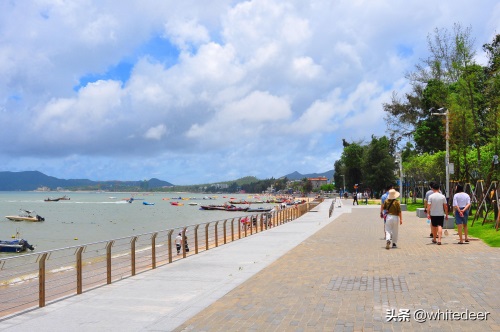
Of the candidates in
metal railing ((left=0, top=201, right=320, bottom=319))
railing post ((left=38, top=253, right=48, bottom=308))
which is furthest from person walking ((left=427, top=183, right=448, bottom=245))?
railing post ((left=38, top=253, right=48, bottom=308))

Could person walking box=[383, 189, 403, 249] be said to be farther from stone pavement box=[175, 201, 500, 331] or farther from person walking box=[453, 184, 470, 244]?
person walking box=[453, 184, 470, 244]

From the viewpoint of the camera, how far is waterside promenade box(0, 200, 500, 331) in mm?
6312

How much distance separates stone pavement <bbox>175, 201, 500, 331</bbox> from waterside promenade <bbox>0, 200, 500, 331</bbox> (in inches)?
0.5

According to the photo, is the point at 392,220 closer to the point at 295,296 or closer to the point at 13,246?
the point at 295,296

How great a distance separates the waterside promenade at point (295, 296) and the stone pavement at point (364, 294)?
0.01 metres

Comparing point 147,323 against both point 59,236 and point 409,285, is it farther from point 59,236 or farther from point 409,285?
point 59,236

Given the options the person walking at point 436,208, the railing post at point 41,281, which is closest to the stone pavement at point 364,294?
the person walking at point 436,208

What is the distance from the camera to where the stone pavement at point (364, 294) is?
621 cm

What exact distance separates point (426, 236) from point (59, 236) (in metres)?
34.3

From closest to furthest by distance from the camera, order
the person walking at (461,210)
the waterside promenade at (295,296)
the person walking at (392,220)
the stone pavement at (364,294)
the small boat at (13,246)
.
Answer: the stone pavement at (364,294), the waterside promenade at (295,296), the person walking at (392,220), the person walking at (461,210), the small boat at (13,246)

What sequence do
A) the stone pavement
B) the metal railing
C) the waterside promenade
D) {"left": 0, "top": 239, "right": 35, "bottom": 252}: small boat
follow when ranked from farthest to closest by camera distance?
{"left": 0, "top": 239, "right": 35, "bottom": 252}: small boat → the metal railing → the waterside promenade → the stone pavement

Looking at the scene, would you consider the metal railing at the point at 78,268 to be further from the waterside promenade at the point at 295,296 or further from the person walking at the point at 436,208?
the person walking at the point at 436,208

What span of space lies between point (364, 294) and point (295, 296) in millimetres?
1060

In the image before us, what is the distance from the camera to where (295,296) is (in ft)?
25.8
